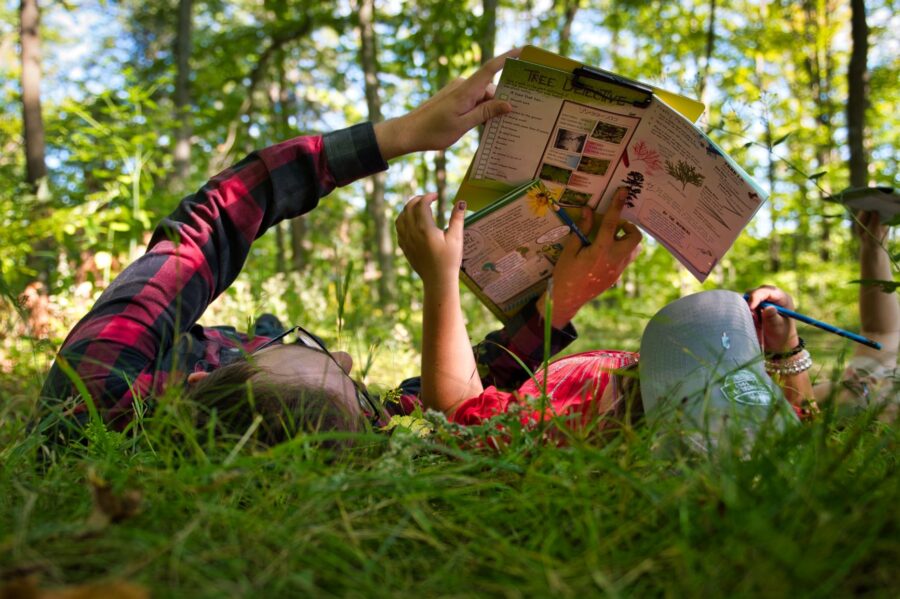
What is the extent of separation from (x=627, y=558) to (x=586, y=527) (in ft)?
0.34

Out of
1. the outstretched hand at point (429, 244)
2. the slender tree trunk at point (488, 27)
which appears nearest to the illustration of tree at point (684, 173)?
the outstretched hand at point (429, 244)

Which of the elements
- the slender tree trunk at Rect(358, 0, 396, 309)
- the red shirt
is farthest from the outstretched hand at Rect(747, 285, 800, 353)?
the slender tree trunk at Rect(358, 0, 396, 309)

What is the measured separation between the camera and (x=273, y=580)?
733 mm

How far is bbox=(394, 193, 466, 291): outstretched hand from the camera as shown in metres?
1.68

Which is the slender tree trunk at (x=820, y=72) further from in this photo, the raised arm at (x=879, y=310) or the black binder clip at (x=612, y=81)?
the black binder clip at (x=612, y=81)

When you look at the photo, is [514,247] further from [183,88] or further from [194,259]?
[183,88]

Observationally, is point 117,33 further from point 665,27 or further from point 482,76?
point 482,76

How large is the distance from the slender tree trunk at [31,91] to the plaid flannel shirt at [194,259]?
5.45 metres

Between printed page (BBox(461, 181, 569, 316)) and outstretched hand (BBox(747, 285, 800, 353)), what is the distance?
633mm

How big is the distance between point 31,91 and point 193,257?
6101 millimetres

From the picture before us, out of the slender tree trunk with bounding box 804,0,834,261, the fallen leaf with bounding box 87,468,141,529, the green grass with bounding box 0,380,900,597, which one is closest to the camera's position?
the green grass with bounding box 0,380,900,597

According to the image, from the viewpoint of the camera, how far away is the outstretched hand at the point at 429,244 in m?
1.68

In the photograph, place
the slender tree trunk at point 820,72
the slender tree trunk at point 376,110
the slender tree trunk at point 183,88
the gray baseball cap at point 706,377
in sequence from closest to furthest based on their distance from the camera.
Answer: the gray baseball cap at point 706,377 < the slender tree trunk at point 376,110 < the slender tree trunk at point 183,88 < the slender tree trunk at point 820,72

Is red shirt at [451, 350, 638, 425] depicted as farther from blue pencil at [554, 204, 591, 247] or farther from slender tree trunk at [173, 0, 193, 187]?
slender tree trunk at [173, 0, 193, 187]
